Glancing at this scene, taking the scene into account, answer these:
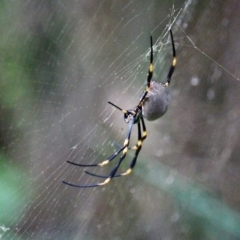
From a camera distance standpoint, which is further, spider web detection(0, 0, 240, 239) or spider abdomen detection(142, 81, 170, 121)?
spider web detection(0, 0, 240, 239)

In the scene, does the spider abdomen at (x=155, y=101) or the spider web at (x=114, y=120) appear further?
the spider web at (x=114, y=120)

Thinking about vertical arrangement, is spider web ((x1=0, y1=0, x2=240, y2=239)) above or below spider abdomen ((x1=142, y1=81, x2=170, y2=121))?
above

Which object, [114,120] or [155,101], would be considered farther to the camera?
[114,120]

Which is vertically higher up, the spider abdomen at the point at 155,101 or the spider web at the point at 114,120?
the spider web at the point at 114,120

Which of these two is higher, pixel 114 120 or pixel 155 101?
pixel 114 120

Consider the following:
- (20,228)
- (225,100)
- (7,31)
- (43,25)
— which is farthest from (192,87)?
(20,228)
